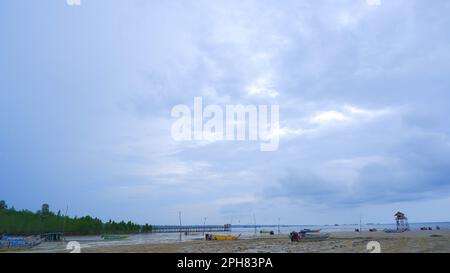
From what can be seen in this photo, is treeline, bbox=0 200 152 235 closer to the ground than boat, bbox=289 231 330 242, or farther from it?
closer to the ground

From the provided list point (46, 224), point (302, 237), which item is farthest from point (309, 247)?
point (46, 224)

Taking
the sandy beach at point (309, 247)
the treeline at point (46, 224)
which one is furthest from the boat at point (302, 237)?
the treeline at point (46, 224)

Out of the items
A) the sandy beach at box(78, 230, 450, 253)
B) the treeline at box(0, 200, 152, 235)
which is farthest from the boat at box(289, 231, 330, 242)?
the treeline at box(0, 200, 152, 235)

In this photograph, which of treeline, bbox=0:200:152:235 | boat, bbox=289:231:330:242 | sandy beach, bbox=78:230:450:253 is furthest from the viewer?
treeline, bbox=0:200:152:235

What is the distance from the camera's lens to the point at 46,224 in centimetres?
6888

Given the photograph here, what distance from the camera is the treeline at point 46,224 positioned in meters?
63.1

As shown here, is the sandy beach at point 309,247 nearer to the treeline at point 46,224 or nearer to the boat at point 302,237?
the boat at point 302,237

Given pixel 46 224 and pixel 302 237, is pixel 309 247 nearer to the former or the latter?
pixel 302 237

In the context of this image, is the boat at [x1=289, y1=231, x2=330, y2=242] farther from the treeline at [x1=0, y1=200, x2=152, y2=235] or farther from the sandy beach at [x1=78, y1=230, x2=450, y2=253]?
the treeline at [x1=0, y1=200, x2=152, y2=235]

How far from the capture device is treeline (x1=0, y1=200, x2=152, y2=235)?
6306 centimetres
